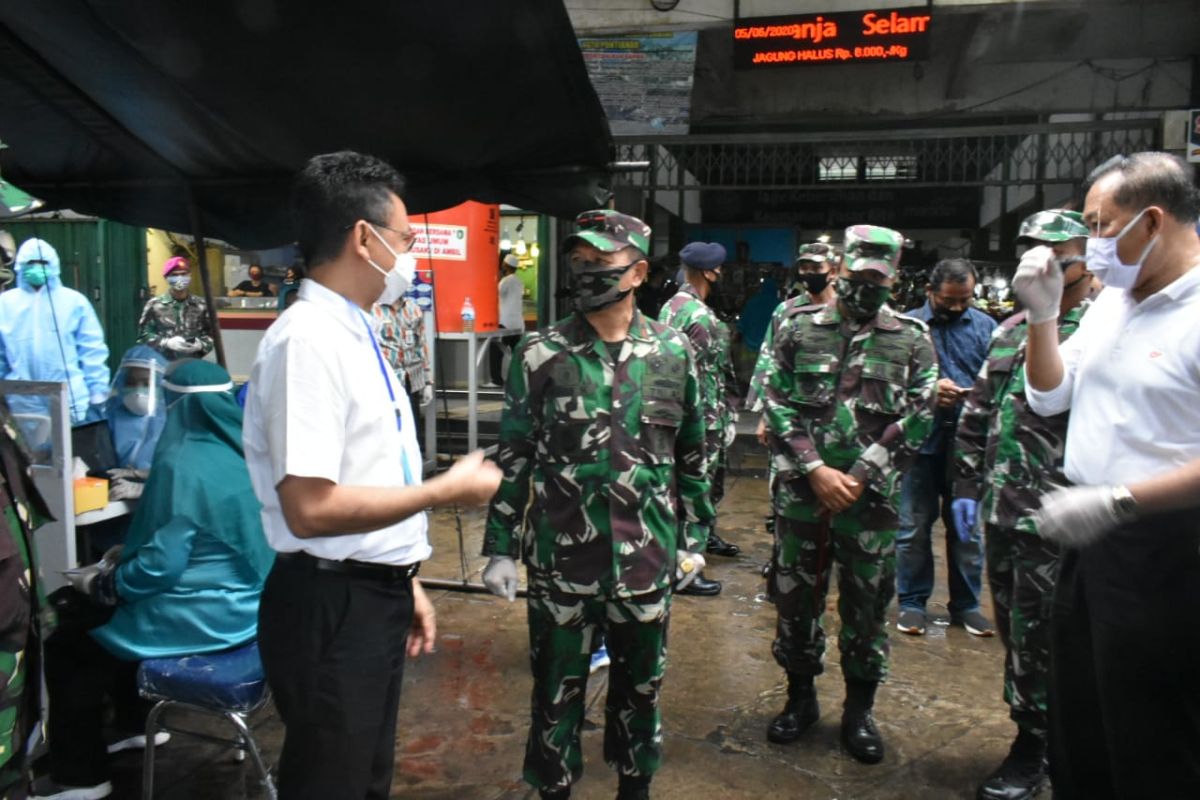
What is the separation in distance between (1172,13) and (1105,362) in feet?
27.4

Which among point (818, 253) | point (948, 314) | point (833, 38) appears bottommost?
point (948, 314)

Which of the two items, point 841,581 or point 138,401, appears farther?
point 138,401

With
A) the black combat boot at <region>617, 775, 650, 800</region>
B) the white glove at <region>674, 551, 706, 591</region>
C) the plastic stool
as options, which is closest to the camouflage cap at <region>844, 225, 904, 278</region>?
the white glove at <region>674, 551, 706, 591</region>

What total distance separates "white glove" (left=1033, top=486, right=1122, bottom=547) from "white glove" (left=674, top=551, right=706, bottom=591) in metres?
1.10

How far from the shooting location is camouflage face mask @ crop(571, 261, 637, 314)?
2.84 metres

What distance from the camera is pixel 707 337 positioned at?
5.44 m

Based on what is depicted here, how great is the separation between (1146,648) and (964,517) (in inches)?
100

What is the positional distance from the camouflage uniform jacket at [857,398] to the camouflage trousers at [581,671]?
43.0 inches

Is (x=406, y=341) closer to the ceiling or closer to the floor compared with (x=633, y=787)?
closer to the ceiling

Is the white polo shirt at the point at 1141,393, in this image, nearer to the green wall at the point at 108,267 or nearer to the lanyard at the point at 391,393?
the lanyard at the point at 391,393

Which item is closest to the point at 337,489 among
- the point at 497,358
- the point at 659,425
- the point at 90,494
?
the point at 659,425

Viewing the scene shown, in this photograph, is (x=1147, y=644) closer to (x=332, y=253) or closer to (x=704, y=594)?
(x=332, y=253)

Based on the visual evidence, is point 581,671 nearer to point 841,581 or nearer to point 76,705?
point 841,581

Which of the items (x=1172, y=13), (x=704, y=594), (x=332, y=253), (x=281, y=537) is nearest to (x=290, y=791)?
(x=281, y=537)
